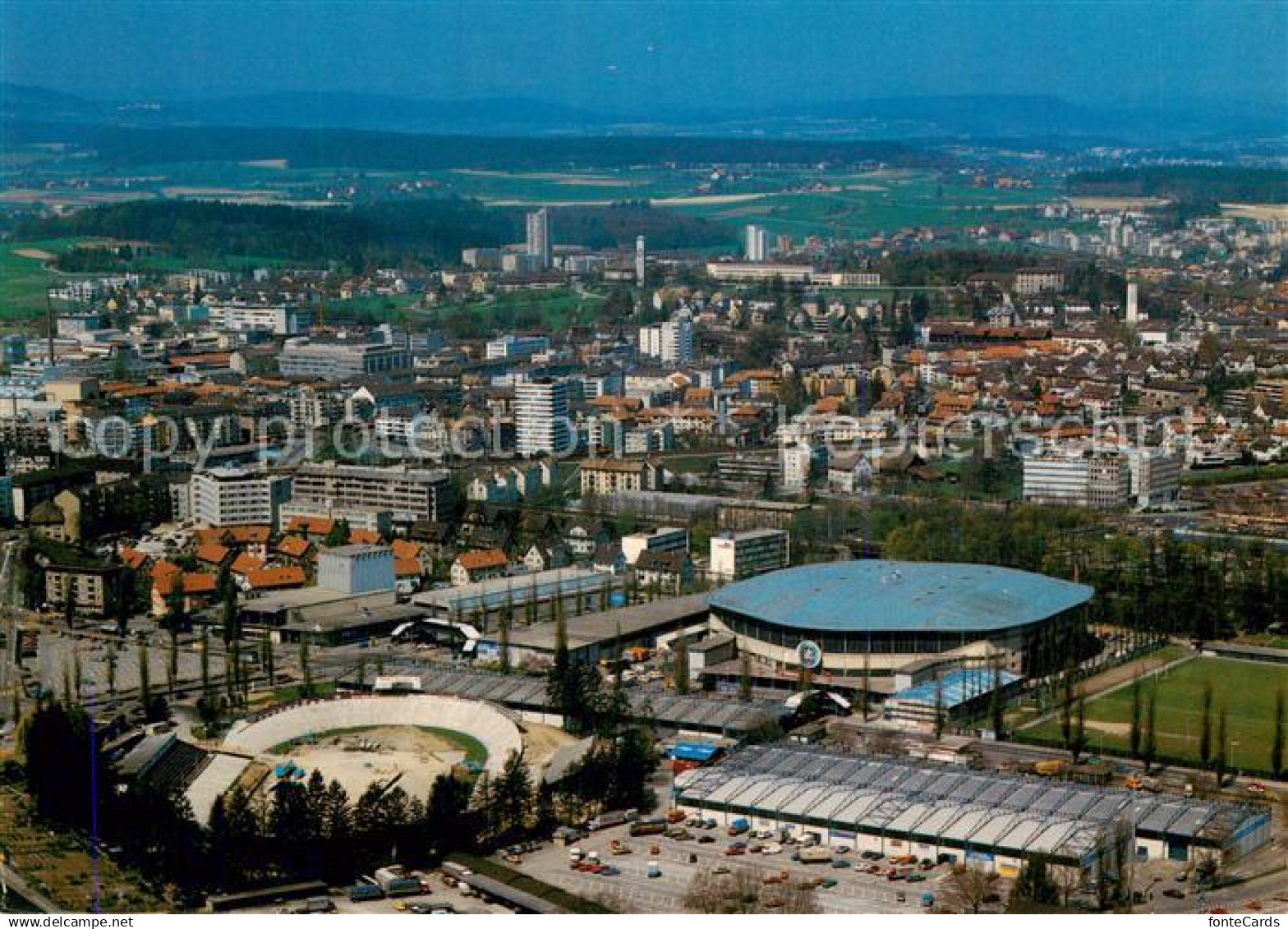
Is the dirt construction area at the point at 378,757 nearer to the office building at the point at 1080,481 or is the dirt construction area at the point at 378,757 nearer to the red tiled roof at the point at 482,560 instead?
the red tiled roof at the point at 482,560

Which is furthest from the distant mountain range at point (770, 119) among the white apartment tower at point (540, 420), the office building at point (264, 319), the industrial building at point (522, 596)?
the industrial building at point (522, 596)

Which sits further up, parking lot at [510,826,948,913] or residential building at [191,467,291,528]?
residential building at [191,467,291,528]

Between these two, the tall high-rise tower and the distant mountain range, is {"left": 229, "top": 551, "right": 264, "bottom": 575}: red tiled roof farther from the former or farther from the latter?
the distant mountain range

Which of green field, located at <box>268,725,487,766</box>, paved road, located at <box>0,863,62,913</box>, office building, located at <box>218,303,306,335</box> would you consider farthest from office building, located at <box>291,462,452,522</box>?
Result: office building, located at <box>218,303,306,335</box>

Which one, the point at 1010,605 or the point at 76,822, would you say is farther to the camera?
the point at 1010,605

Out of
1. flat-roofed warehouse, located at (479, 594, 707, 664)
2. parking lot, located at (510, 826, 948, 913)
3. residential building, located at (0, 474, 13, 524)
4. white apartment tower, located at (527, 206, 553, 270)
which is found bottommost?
parking lot, located at (510, 826, 948, 913)

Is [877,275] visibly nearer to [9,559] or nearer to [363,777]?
[9,559]

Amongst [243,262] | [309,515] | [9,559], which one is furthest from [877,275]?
[9,559]
